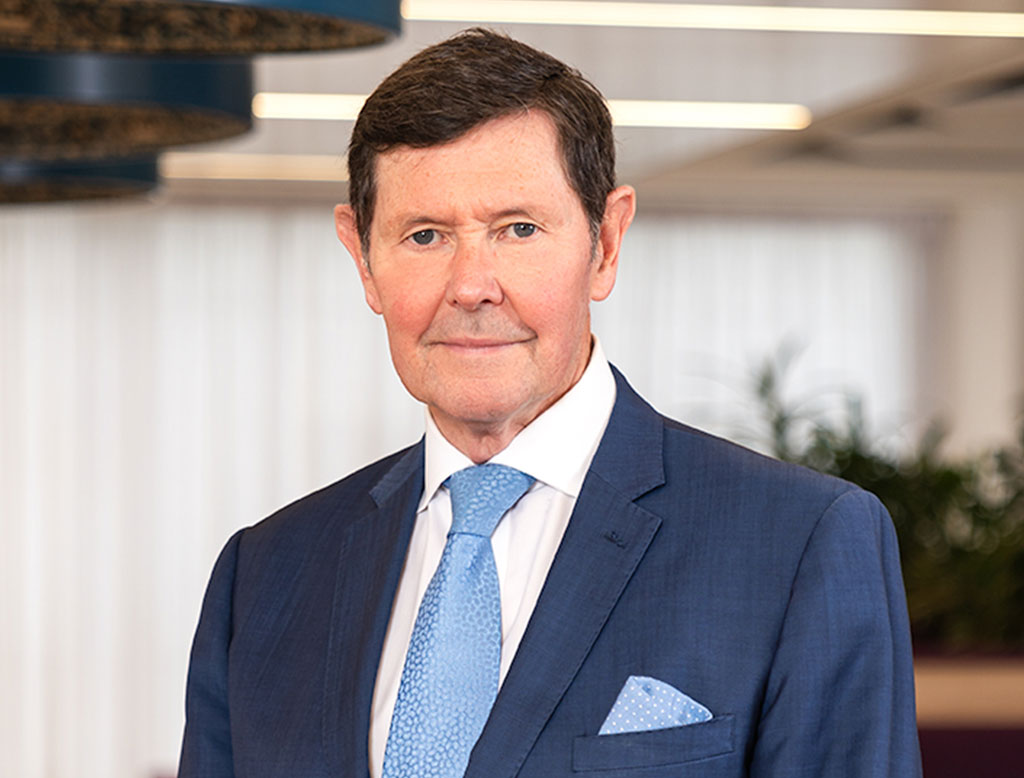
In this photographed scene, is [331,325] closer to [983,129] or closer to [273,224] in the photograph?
[273,224]

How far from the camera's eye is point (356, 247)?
138 cm

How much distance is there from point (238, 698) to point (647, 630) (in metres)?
0.38

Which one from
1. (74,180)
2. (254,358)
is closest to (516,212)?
(74,180)

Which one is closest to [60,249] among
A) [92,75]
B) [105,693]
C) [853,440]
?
[105,693]

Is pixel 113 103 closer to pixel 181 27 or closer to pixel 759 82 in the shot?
pixel 181 27

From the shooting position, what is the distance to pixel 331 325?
353 inches

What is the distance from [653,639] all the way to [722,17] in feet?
9.48

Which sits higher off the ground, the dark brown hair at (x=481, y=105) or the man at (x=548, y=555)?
the dark brown hair at (x=481, y=105)

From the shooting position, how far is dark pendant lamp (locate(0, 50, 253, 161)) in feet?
9.14

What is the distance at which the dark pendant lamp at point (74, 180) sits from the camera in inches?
161

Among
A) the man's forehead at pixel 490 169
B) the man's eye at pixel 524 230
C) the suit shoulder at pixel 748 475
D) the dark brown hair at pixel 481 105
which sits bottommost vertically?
the suit shoulder at pixel 748 475

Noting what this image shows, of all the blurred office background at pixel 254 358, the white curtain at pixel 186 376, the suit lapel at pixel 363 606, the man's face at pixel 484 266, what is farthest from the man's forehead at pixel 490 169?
the white curtain at pixel 186 376

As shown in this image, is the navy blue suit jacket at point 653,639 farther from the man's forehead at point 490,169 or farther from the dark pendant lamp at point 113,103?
the dark pendant lamp at point 113,103

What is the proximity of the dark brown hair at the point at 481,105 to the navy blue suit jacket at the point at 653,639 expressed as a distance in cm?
23
